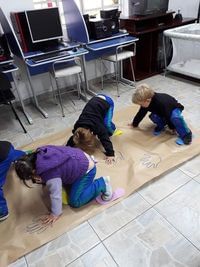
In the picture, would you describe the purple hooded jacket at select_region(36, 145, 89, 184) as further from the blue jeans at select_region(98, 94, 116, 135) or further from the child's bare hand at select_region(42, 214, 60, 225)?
the blue jeans at select_region(98, 94, 116, 135)

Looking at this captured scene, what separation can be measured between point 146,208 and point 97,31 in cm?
243

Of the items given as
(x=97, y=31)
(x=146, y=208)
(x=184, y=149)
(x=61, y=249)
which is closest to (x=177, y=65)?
(x=97, y=31)

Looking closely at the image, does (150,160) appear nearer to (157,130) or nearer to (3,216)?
(157,130)

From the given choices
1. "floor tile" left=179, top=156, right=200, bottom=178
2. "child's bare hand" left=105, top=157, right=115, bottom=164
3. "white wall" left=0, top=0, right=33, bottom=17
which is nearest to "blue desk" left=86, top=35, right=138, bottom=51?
"white wall" left=0, top=0, right=33, bottom=17

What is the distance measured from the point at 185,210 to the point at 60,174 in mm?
898

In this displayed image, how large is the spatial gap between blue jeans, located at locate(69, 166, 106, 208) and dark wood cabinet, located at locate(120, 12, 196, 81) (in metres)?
2.54

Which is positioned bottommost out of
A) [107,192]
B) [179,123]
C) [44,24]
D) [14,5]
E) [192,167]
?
[192,167]

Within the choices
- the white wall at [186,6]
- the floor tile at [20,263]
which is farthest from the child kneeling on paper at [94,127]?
the white wall at [186,6]

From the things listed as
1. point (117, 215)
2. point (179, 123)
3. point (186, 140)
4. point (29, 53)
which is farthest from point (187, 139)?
point (29, 53)

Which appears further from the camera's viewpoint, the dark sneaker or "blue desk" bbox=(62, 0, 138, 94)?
"blue desk" bbox=(62, 0, 138, 94)

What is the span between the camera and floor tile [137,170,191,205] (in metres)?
1.66

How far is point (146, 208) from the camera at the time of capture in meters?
1.58

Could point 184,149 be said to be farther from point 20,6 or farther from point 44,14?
point 20,6

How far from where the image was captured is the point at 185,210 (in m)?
1.54
